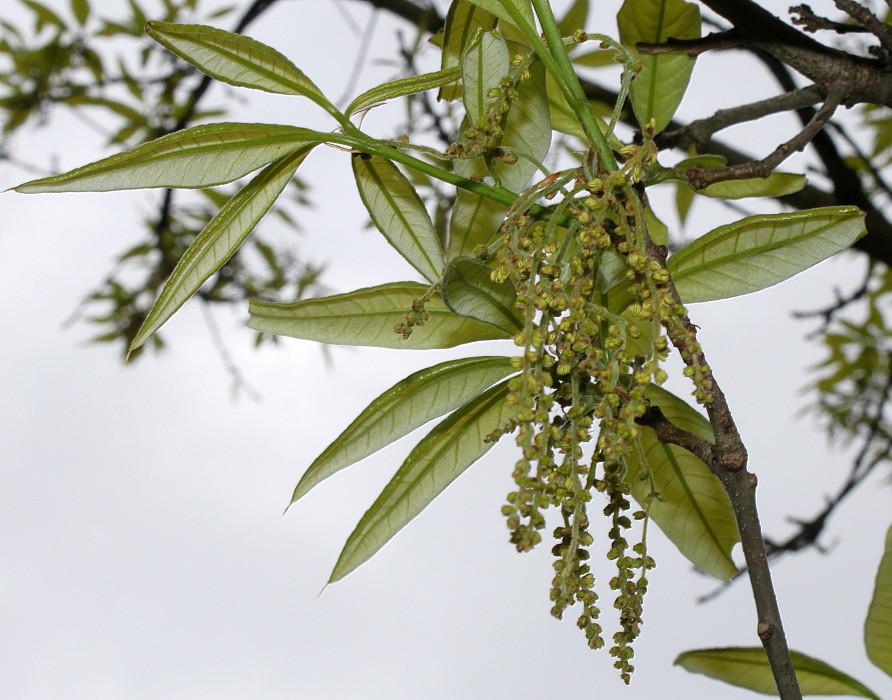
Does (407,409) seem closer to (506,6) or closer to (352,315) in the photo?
(352,315)

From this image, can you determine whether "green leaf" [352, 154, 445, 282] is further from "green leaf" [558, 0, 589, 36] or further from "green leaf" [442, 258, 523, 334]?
"green leaf" [558, 0, 589, 36]

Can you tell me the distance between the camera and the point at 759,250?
641 mm

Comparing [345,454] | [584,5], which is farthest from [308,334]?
[584,5]

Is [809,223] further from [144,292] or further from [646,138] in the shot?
[144,292]

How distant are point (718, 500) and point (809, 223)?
27 centimetres

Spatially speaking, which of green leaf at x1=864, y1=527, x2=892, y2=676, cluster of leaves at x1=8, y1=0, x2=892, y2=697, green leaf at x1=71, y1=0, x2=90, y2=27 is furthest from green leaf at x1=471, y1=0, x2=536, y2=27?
green leaf at x1=71, y1=0, x2=90, y2=27

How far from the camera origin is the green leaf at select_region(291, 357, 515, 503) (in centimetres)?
68

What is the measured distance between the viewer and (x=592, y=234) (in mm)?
536

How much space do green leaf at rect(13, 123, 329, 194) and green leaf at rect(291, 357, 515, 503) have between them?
21 centimetres

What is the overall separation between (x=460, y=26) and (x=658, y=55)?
21 cm

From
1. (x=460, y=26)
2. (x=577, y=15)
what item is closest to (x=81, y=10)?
(x=577, y=15)

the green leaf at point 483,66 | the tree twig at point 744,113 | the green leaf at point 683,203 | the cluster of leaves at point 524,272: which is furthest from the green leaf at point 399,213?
the green leaf at point 683,203

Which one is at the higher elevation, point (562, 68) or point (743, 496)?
point (562, 68)

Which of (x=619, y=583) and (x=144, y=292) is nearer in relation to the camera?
(x=619, y=583)
